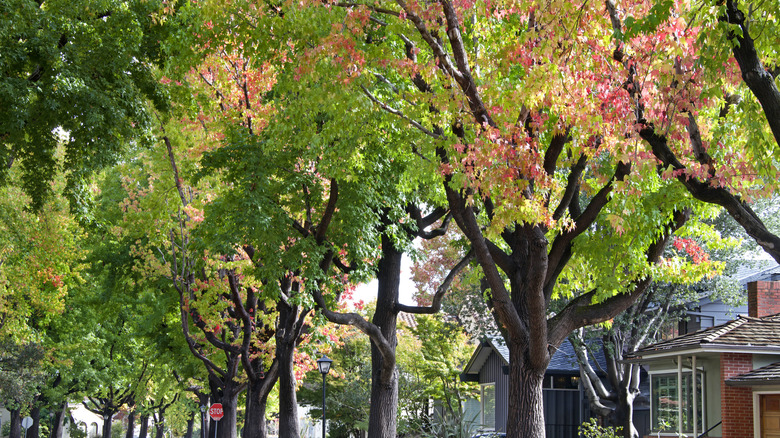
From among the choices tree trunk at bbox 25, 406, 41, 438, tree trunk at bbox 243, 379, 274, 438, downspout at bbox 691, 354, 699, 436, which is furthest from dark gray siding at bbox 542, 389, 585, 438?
tree trunk at bbox 25, 406, 41, 438

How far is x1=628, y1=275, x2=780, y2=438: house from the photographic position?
1739 centimetres

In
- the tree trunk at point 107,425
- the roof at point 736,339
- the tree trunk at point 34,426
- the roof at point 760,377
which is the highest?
the roof at point 736,339

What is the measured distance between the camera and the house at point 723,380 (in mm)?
17391

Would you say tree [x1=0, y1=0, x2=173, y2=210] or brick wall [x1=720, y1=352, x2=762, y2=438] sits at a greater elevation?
tree [x1=0, y1=0, x2=173, y2=210]

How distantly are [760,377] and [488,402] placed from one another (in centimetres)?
1984

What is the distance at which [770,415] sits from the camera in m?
17.3

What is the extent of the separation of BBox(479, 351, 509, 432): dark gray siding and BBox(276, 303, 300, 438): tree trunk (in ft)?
43.3

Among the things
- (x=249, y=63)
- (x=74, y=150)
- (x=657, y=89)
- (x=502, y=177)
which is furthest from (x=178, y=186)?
(x=657, y=89)

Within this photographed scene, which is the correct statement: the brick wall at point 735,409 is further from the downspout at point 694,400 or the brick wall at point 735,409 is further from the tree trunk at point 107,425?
the tree trunk at point 107,425

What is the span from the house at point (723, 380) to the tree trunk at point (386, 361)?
6.80 m

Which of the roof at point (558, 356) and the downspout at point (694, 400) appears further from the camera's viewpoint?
the roof at point (558, 356)

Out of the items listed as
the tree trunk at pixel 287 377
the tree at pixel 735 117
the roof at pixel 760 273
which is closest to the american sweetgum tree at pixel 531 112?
the tree at pixel 735 117

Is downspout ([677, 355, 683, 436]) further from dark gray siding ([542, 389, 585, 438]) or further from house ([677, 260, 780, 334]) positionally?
dark gray siding ([542, 389, 585, 438])

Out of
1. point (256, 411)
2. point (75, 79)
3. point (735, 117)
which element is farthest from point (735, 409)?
point (75, 79)
